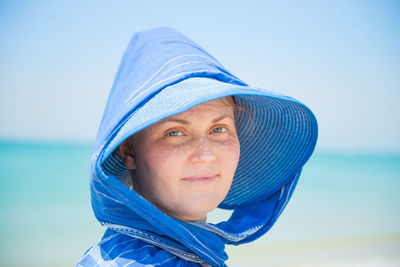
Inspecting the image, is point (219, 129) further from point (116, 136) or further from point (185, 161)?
point (116, 136)

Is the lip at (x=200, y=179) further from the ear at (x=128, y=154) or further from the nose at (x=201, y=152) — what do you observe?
the ear at (x=128, y=154)

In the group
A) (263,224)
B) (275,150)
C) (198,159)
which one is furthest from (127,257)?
(275,150)

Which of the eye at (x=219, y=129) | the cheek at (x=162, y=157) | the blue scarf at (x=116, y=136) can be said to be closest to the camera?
the blue scarf at (x=116, y=136)

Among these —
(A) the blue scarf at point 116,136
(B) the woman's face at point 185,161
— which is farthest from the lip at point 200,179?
(A) the blue scarf at point 116,136

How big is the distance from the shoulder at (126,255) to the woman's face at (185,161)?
148mm

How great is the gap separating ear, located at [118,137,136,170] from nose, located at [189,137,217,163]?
243 millimetres

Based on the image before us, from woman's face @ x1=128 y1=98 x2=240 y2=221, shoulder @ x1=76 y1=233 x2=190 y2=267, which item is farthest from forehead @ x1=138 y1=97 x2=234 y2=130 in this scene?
shoulder @ x1=76 y1=233 x2=190 y2=267

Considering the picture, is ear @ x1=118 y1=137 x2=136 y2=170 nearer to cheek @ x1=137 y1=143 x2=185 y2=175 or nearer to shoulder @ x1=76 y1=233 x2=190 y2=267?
cheek @ x1=137 y1=143 x2=185 y2=175

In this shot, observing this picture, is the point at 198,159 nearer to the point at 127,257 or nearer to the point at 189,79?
the point at 189,79

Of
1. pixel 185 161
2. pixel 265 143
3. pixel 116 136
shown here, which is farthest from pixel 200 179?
pixel 265 143

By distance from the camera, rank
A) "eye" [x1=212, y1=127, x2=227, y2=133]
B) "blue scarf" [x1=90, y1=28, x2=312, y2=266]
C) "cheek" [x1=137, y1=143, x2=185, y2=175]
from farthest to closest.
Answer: "eye" [x1=212, y1=127, x2=227, y2=133] < "cheek" [x1=137, y1=143, x2=185, y2=175] < "blue scarf" [x1=90, y1=28, x2=312, y2=266]

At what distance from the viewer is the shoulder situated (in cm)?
113

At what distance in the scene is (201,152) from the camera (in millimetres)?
1247

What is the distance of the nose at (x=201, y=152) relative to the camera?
4.07 feet
